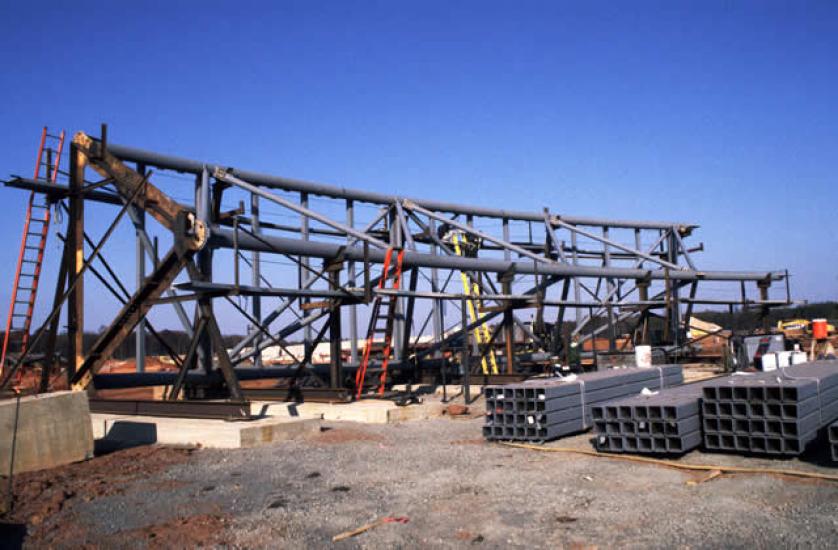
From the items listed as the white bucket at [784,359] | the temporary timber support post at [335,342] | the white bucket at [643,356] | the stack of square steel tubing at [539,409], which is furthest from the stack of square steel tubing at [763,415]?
the temporary timber support post at [335,342]

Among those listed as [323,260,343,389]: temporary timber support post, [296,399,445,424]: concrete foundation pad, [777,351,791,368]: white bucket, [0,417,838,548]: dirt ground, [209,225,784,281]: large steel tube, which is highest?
[209,225,784,281]: large steel tube

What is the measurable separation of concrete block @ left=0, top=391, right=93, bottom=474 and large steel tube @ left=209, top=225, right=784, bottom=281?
15.1 feet

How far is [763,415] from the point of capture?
8.17 meters

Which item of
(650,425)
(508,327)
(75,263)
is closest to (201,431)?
(75,263)

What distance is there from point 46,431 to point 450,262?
1130cm

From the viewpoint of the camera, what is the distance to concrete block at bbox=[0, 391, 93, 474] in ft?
28.6

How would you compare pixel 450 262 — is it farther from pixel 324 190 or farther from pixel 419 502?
pixel 419 502

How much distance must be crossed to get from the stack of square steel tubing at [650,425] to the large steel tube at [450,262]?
7864 millimetres

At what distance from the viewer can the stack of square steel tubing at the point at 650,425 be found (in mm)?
8344

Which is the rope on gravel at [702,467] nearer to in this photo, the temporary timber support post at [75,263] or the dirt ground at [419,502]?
the dirt ground at [419,502]

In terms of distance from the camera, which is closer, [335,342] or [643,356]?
[335,342]

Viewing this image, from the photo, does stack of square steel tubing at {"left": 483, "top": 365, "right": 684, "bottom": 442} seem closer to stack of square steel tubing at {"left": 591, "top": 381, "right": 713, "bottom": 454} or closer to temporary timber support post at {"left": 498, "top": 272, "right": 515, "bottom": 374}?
stack of square steel tubing at {"left": 591, "top": 381, "right": 713, "bottom": 454}

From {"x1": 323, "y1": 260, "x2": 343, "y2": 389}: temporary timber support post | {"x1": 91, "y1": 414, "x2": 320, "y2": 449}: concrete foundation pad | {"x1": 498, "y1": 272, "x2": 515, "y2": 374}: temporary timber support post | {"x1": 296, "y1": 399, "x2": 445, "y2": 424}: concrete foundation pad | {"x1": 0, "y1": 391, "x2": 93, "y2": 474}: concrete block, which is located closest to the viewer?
{"x1": 0, "y1": 391, "x2": 93, "y2": 474}: concrete block

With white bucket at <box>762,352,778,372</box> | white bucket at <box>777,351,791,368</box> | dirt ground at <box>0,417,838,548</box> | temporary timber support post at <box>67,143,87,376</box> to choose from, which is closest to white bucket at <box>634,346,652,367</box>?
white bucket at <box>762,352,778,372</box>
